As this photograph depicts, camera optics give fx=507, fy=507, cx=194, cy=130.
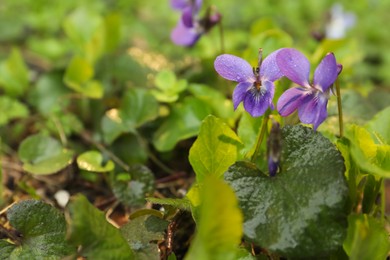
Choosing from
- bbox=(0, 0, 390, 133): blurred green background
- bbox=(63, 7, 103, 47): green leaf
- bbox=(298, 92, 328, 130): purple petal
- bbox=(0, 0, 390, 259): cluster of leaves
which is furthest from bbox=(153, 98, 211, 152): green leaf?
bbox=(63, 7, 103, 47): green leaf

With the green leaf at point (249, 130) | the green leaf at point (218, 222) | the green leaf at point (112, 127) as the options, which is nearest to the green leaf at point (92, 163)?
the green leaf at point (112, 127)

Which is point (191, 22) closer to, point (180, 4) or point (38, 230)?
point (180, 4)

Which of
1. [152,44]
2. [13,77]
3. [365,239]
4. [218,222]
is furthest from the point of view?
[152,44]

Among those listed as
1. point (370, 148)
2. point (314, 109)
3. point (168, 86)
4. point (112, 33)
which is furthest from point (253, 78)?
point (112, 33)

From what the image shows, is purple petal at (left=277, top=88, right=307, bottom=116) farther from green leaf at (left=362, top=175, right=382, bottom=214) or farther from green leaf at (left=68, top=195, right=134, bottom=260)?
green leaf at (left=68, top=195, right=134, bottom=260)

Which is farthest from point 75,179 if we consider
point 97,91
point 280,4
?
point 280,4
